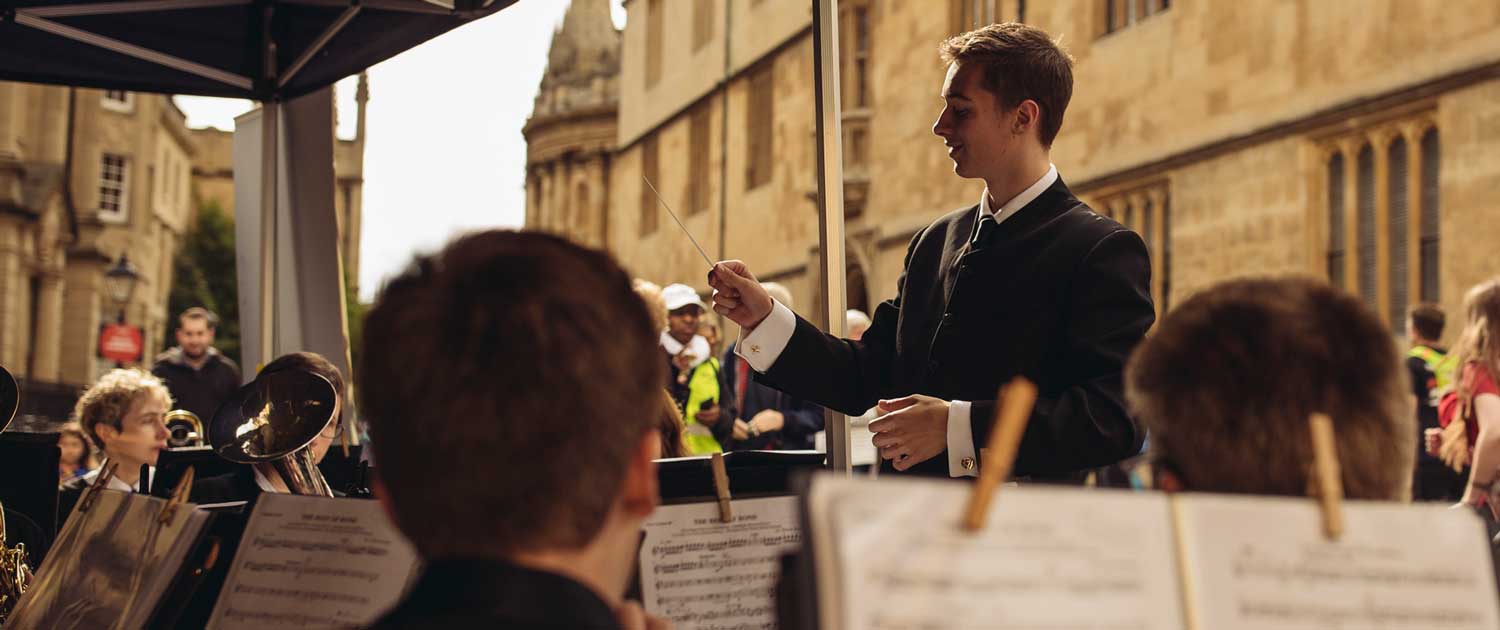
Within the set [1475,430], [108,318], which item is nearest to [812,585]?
[1475,430]

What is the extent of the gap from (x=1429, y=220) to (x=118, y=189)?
37.0 meters

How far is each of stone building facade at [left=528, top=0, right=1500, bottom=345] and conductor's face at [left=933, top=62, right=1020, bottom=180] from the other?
183 inches

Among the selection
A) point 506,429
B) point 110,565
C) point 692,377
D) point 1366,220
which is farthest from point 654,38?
point 506,429

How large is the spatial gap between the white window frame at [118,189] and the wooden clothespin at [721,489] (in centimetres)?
4153

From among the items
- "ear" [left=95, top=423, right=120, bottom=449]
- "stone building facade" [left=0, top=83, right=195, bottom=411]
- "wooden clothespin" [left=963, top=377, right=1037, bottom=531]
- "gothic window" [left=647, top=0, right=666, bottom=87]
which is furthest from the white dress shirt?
"gothic window" [left=647, top=0, right=666, bottom=87]

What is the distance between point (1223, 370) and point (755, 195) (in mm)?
23678

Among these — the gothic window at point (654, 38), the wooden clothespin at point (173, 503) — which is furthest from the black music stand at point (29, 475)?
the gothic window at point (654, 38)

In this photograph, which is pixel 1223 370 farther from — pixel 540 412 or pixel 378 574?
pixel 378 574

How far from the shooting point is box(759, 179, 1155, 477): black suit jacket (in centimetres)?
257

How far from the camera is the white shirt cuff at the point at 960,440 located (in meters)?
2.60

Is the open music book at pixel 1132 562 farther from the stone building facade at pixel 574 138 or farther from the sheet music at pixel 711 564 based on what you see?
the stone building facade at pixel 574 138

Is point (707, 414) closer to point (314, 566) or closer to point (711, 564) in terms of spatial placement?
point (711, 564)

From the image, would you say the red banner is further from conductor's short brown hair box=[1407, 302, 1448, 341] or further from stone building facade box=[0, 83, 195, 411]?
conductor's short brown hair box=[1407, 302, 1448, 341]

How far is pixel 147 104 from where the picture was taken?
135 ft
